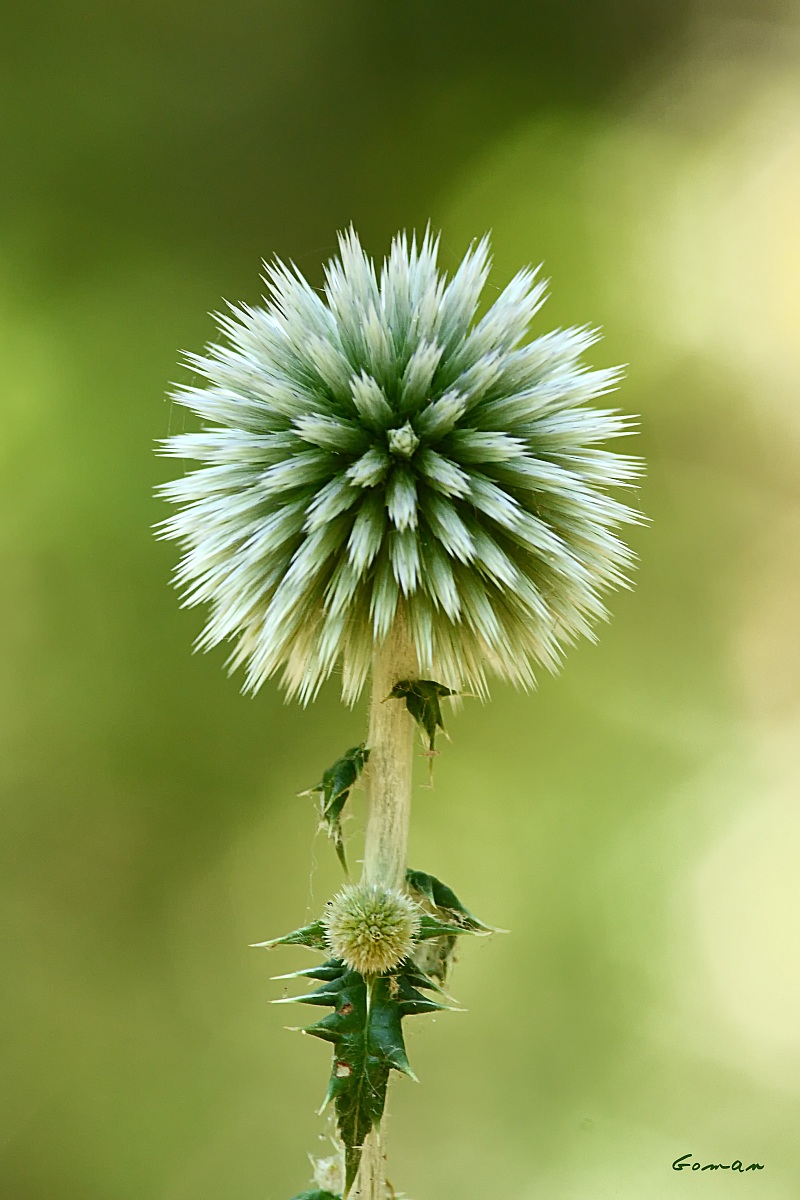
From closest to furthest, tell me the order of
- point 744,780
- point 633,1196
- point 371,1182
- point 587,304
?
1. point 371,1182
2. point 633,1196
3. point 744,780
4. point 587,304

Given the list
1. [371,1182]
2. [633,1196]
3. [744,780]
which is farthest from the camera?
[744,780]

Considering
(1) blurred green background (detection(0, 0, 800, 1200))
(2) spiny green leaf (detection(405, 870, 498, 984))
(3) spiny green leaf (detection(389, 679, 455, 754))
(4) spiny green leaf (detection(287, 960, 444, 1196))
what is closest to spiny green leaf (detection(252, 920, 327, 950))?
(4) spiny green leaf (detection(287, 960, 444, 1196))

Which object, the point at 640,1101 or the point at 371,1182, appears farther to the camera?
the point at 640,1101

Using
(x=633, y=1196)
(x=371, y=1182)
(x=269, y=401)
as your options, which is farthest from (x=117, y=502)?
(x=633, y=1196)

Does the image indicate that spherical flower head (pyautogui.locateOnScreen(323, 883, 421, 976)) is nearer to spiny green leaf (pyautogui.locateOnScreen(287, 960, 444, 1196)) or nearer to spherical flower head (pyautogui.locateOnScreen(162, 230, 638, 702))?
spiny green leaf (pyautogui.locateOnScreen(287, 960, 444, 1196))

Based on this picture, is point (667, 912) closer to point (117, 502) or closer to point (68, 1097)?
point (68, 1097)

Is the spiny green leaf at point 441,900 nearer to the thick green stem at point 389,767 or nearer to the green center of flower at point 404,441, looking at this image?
the thick green stem at point 389,767
